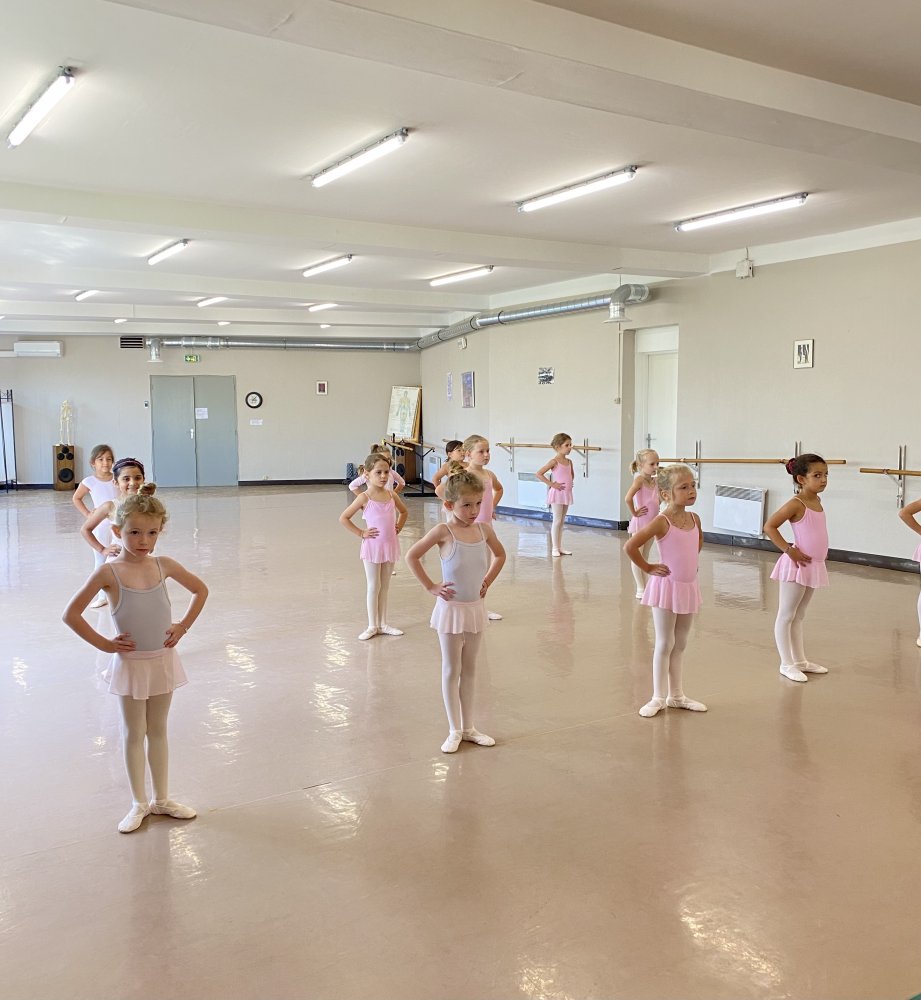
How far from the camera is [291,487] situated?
64.5 feet

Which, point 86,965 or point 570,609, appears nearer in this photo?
point 86,965

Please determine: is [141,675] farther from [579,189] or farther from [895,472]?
[895,472]

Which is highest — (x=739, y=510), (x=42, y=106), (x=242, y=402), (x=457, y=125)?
(x=457, y=125)

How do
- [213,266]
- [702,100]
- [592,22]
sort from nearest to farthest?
[592,22] < [702,100] < [213,266]

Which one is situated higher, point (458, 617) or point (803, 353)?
point (803, 353)

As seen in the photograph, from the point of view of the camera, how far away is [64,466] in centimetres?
1859

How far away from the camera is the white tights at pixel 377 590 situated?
6.29 m

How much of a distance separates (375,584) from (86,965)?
391cm

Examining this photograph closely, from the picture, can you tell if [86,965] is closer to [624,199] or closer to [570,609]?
[570,609]

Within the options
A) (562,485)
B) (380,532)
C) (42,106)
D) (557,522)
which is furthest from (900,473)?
(42,106)

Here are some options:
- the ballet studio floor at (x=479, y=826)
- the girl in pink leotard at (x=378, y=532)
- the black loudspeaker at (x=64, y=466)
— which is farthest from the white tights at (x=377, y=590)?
the black loudspeaker at (x=64, y=466)

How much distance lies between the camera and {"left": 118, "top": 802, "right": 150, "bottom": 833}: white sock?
3.38 meters

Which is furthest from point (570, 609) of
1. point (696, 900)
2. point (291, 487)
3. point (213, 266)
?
point (291, 487)

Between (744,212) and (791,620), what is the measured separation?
463cm
